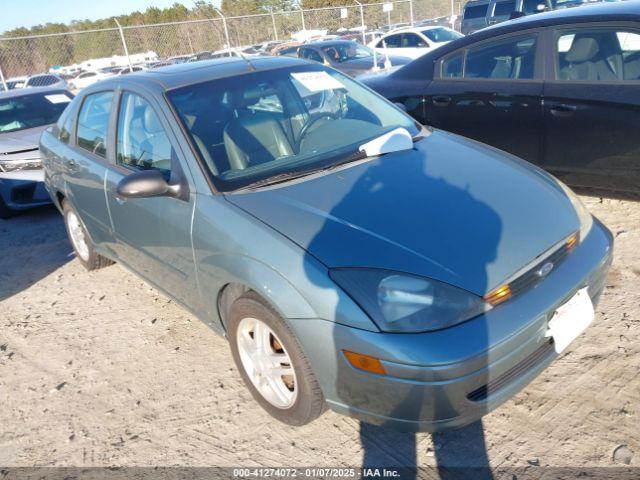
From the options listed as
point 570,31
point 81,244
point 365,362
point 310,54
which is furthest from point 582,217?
point 310,54

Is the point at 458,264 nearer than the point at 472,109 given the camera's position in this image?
Yes

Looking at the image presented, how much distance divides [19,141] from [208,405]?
5023mm

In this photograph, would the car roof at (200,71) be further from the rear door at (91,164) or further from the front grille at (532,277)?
the front grille at (532,277)

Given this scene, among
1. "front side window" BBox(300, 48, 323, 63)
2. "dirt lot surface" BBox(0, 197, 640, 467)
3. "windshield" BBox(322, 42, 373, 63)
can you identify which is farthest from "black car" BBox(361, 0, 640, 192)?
"front side window" BBox(300, 48, 323, 63)

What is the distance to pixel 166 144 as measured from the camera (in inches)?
111

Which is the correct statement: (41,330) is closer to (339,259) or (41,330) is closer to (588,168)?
(339,259)

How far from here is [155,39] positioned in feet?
57.4

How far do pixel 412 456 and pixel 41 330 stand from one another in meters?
2.87

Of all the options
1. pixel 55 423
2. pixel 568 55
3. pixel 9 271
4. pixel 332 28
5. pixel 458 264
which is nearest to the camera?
pixel 458 264

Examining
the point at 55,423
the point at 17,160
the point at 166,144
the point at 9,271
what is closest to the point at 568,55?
the point at 166,144

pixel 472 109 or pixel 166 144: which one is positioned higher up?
pixel 166 144

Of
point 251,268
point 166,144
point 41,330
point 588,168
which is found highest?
point 166,144

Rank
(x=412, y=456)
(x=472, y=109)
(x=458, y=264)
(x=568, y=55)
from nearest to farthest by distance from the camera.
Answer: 1. (x=458, y=264)
2. (x=412, y=456)
3. (x=568, y=55)
4. (x=472, y=109)

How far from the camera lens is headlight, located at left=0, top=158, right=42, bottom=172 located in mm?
5969
